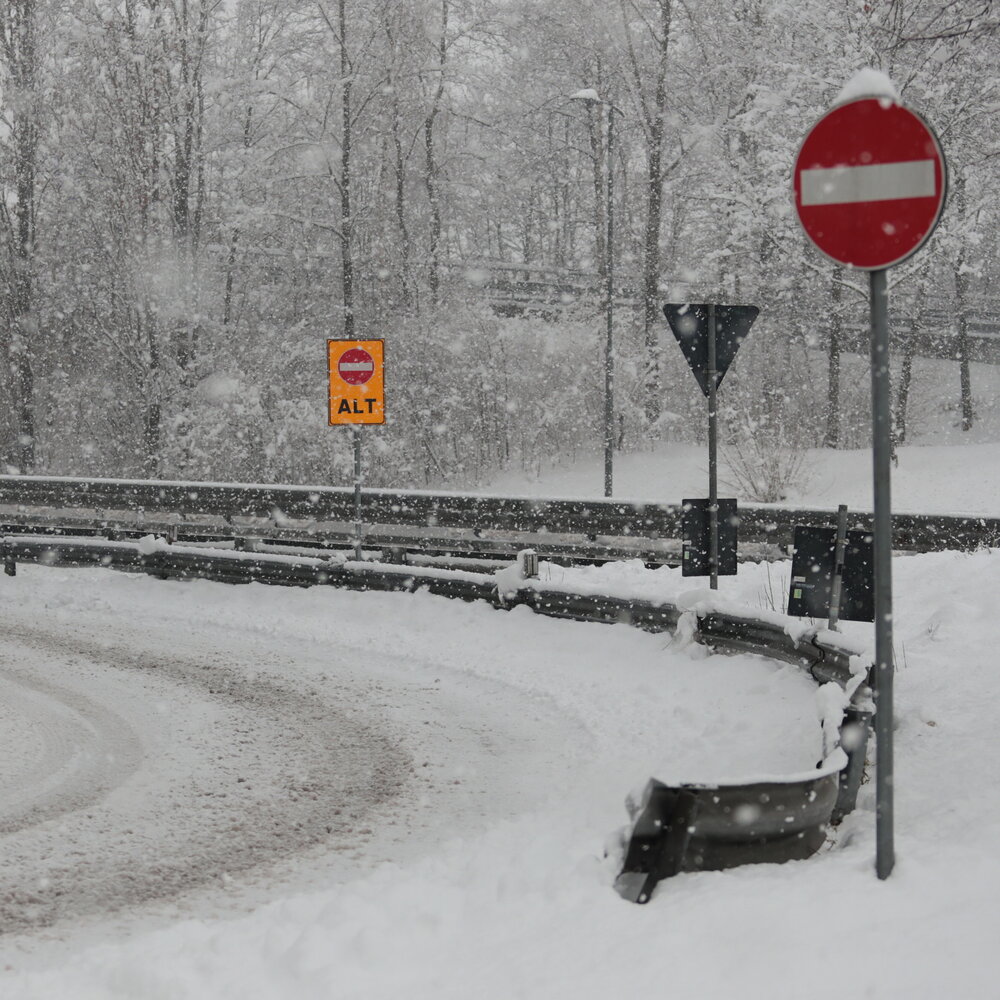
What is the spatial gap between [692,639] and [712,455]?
4.83ft

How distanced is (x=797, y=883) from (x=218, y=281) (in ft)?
87.4

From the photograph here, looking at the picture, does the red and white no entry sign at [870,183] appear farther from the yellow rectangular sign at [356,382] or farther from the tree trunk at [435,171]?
the tree trunk at [435,171]

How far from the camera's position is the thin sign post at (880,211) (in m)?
4.30

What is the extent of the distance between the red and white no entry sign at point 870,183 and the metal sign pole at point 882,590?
163 millimetres

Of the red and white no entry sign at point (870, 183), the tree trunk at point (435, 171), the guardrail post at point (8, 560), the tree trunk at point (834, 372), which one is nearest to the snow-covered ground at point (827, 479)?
the tree trunk at point (834, 372)

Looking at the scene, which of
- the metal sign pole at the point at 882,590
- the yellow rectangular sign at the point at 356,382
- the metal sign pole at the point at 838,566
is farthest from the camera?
the yellow rectangular sign at the point at 356,382

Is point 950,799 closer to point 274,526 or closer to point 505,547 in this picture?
point 505,547

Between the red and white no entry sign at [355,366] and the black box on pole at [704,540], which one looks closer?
the black box on pole at [704,540]

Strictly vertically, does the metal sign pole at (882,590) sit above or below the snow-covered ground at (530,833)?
above

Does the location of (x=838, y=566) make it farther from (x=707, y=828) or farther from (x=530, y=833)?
(x=707, y=828)

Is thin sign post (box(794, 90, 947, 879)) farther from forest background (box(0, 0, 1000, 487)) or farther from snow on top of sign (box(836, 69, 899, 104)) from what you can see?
forest background (box(0, 0, 1000, 487))

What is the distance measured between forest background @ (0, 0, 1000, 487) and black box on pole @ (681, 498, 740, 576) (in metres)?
15.4

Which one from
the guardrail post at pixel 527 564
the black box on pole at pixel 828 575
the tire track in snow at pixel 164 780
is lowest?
the tire track in snow at pixel 164 780

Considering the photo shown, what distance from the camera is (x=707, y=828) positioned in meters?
4.69
